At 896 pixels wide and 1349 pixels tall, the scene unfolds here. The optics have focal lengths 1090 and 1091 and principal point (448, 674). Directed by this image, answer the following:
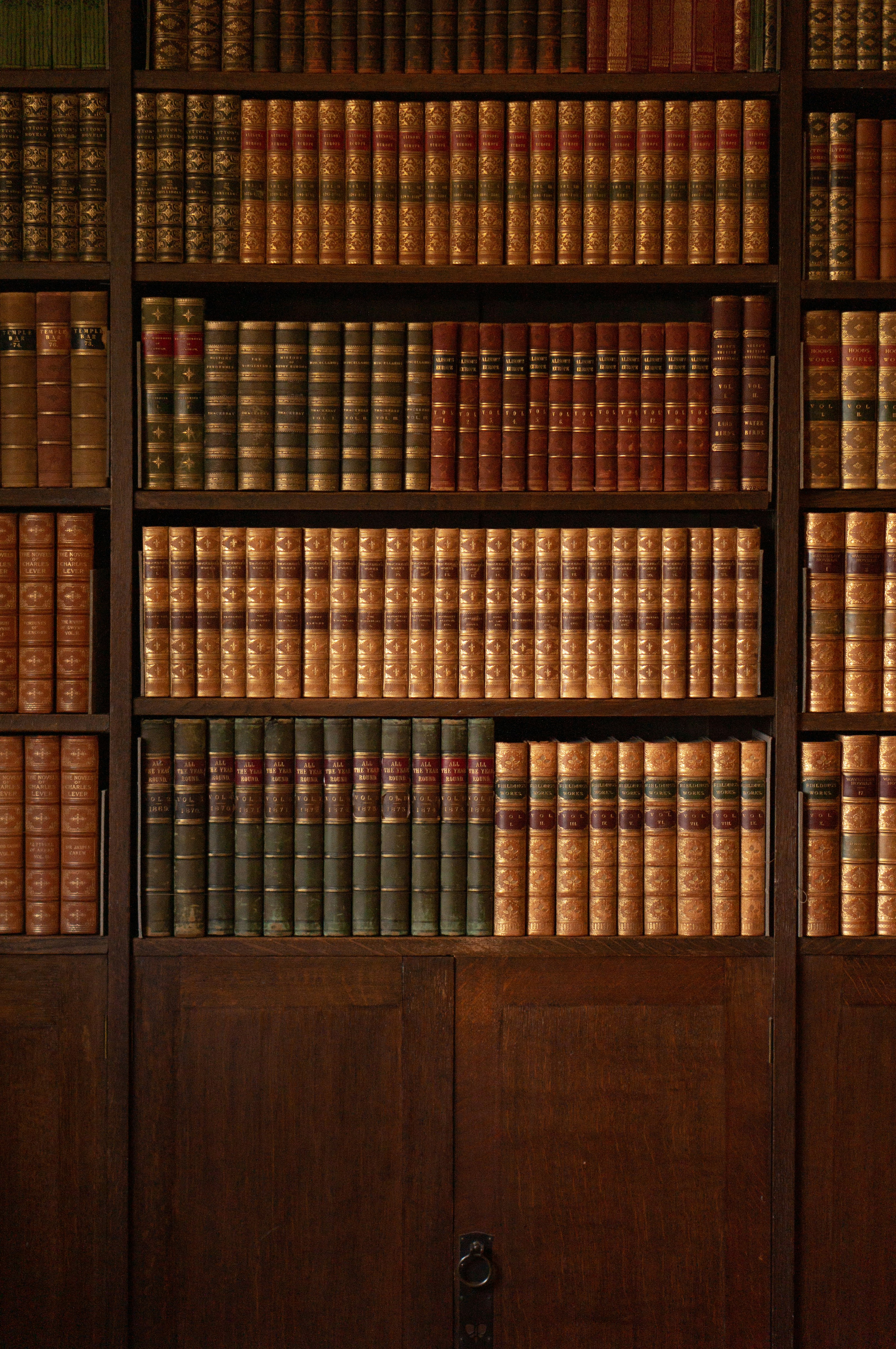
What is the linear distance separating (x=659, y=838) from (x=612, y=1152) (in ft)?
1.67

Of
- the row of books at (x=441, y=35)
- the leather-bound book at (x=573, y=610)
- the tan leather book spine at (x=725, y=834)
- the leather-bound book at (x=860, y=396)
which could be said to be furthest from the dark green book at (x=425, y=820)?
the row of books at (x=441, y=35)

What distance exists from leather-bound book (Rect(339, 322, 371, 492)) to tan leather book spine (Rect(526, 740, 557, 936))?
51 centimetres

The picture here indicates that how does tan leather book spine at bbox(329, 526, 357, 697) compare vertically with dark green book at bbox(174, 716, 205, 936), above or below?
above

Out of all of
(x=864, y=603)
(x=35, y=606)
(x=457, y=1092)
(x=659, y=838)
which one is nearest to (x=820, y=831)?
(x=659, y=838)

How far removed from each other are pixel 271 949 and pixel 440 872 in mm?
293

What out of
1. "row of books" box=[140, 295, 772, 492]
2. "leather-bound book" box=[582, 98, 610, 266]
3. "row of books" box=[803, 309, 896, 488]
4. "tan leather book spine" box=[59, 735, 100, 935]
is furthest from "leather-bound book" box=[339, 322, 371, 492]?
"row of books" box=[803, 309, 896, 488]

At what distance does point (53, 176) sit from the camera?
170 centimetres

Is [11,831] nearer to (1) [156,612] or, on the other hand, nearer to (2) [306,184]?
(1) [156,612]

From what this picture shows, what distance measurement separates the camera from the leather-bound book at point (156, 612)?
1711 millimetres

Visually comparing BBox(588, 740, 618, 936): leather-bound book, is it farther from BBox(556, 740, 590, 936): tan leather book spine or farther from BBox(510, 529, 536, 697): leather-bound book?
BBox(510, 529, 536, 697): leather-bound book

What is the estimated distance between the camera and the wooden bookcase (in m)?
1.72

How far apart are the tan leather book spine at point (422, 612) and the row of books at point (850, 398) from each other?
608mm

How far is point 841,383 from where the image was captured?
174 centimetres

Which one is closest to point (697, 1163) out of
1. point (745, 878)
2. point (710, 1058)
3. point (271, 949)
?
point (710, 1058)
